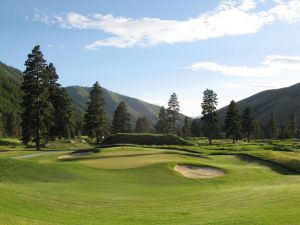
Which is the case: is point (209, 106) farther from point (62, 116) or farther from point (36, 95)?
point (36, 95)

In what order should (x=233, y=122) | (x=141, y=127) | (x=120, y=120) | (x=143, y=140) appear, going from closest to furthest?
(x=143, y=140) < (x=233, y=122) < (x=120, y=120) < (x=141, y=127)

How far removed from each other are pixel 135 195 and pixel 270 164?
1083 inches

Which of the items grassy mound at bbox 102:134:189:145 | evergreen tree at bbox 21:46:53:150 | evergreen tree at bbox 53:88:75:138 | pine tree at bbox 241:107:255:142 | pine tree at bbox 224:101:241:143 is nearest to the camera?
evergreen tree at bbox 21:46:53:150

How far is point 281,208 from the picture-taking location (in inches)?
854

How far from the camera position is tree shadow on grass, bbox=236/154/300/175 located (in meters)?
46.3

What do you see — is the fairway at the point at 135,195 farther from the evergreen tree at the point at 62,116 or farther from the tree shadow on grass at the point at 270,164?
the evergreen tree at the point at 62,116

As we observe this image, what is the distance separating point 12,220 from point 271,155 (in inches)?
1786

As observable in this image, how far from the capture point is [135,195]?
2812 cm

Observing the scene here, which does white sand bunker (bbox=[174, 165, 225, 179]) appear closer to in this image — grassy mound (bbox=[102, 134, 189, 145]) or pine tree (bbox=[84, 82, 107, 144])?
grassy mound (bbox=[102, 134, 189, 145])

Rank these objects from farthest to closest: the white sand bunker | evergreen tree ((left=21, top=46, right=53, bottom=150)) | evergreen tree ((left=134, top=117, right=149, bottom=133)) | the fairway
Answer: evergreen tree ((left=134, top=117, right=149, bottom=133)) → evergreen tree ((left=21, top=46, right=53, bottom=150)) → the white sand bunker → the fairway

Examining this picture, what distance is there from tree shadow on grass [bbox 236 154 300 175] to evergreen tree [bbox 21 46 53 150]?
31.9 m

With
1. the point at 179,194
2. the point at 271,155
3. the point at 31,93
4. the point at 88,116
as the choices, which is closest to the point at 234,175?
the point at 179,194

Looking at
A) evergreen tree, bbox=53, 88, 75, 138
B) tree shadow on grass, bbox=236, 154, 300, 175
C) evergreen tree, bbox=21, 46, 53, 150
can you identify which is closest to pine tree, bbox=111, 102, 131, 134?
evergreen tree, bbox=53, 88, 75, 138

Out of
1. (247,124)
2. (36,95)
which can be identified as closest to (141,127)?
(247,124)
